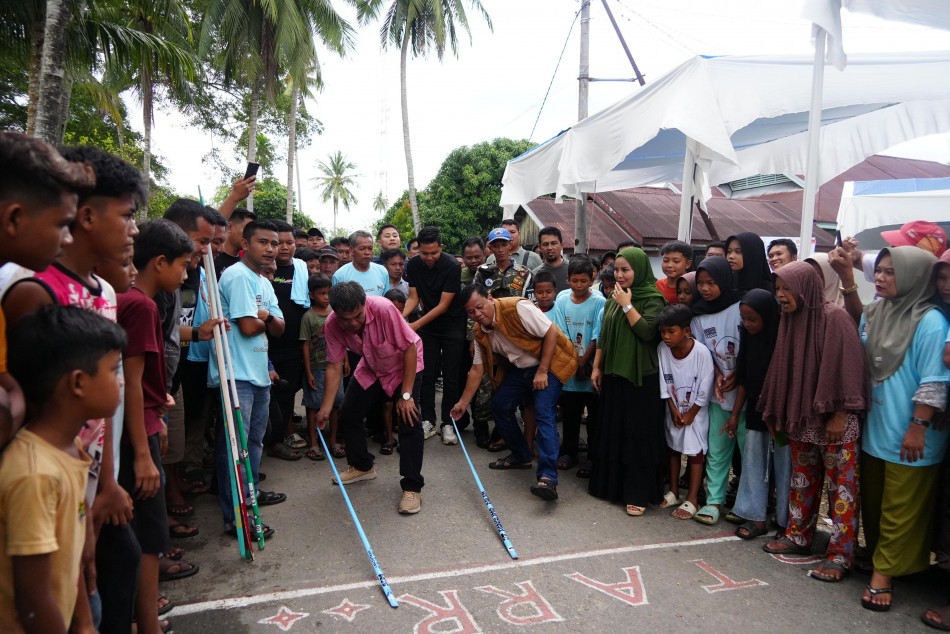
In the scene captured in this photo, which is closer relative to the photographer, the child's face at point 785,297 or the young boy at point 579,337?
the child's face at point 785,297

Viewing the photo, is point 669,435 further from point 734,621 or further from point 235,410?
point 235,410

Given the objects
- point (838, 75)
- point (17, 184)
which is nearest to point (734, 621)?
point (17, 184)

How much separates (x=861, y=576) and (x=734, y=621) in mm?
1081

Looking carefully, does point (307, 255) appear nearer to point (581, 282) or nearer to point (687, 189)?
point (581, 282)

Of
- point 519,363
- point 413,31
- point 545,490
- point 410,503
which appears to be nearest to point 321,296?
point 519,363

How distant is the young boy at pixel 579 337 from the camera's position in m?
4.96

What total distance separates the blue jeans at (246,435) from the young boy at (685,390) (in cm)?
293

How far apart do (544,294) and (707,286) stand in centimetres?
156

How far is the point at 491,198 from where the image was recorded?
19.8 meters

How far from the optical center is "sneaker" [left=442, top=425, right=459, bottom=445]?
579 centimetres

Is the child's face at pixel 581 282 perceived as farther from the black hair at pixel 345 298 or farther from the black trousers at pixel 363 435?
the black hair at pixel 345 298

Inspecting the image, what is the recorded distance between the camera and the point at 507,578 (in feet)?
10.6

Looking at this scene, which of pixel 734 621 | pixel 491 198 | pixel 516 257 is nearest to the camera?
pixel 734 621

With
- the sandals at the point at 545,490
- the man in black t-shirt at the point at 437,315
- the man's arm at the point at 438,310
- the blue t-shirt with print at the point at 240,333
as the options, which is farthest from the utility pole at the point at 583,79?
the blue t-shirt with print at the point at 240,333
